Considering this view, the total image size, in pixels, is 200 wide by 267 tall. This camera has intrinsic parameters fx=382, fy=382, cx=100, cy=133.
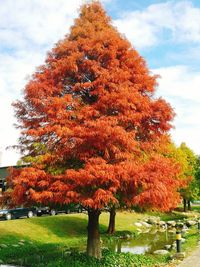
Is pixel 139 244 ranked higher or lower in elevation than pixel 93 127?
lower

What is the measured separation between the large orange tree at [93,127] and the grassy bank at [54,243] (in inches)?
53.3

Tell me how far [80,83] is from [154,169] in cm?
539

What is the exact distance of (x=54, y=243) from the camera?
28141mm

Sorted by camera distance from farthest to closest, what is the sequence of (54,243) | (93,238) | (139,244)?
(139,244) < (54,243) < (93,238)

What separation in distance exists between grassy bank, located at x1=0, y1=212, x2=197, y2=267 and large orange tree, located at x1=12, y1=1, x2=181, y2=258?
4.45 feet

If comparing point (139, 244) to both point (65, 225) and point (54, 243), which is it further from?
point (65, 225)

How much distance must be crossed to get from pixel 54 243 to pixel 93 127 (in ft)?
48.9

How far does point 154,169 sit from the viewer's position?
16.8 m

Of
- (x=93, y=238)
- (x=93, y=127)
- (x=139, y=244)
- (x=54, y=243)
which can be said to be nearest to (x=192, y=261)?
(x=93, y=238)

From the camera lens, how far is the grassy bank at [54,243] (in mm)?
18203

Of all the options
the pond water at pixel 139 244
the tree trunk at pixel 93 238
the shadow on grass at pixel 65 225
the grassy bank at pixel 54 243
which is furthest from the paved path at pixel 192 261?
the shadow on grass at pixel 65 225

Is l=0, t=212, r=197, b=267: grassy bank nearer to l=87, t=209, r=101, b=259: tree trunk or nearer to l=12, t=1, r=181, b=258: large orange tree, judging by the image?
l=87, t=209, r=101, b=259: tree trunk

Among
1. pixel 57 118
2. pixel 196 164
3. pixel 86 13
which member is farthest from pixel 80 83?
pixel 196 164

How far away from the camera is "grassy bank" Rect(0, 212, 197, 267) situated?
18203 mm
